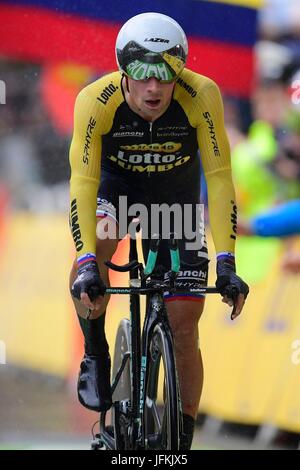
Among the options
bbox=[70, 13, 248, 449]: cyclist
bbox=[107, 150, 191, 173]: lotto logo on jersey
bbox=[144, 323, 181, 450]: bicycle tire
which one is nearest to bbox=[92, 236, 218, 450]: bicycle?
bbox=[144, 323, 181, 450]: bicycle tire

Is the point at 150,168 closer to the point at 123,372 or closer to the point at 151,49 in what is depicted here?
the point at 151,49

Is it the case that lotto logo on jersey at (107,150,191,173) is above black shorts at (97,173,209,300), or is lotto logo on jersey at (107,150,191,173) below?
above

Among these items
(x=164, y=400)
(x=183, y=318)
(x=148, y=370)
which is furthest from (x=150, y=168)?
(x=164, y=400)

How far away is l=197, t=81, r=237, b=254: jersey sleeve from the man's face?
0.76 ft

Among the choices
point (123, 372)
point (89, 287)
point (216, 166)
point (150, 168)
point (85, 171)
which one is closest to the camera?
point (89, 287)

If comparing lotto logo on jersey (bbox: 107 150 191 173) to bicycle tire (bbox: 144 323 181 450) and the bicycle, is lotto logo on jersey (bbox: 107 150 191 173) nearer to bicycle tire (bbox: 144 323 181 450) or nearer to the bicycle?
the bicycle

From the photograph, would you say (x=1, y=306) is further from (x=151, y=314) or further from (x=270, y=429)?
(x=151, y=314)

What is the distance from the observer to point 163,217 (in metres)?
6.98

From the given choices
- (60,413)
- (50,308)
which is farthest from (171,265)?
(50,308)

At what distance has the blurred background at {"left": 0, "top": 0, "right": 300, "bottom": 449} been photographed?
947 centimetres

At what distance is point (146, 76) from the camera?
643cm

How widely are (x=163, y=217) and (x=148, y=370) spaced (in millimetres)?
852

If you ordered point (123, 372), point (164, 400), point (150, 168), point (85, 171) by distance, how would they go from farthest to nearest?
point (123, 372) → point (150, 168) → point (85, 171) → point (164, 400)

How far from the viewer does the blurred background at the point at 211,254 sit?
9.47 m
